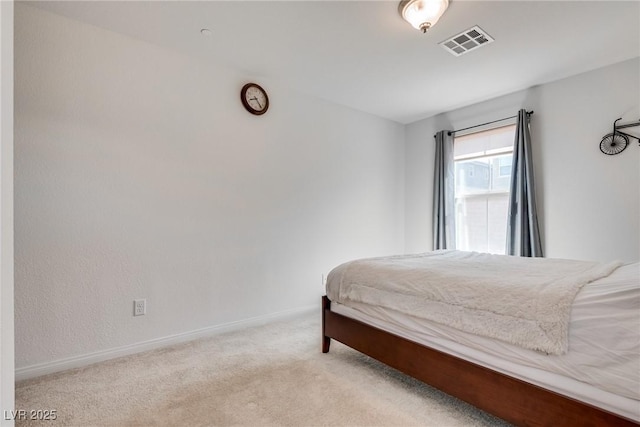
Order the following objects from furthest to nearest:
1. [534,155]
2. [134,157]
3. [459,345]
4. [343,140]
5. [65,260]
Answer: [343,140], [534,155], [134,157], [65,260], [459,345]

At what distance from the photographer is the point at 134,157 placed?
7.72 feet

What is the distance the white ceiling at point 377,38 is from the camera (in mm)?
2014

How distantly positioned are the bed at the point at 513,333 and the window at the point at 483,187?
1.45m

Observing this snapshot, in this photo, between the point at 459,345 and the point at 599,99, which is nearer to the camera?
the point at 459,345

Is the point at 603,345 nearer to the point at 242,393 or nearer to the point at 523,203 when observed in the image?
the point at 242,393

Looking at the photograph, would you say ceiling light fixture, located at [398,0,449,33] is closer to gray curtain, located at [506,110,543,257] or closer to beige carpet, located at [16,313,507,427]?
gray curtain, located at [506,110,543,257]

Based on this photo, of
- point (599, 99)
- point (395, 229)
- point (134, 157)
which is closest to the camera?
point (134, 157)

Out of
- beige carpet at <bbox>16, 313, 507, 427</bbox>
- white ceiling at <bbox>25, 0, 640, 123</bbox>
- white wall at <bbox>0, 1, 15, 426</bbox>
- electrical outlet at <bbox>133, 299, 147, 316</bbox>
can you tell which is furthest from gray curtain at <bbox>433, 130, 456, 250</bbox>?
white wall at <bbox>0, 1, 15, 426</bbox>

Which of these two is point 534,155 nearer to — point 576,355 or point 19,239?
point 576,355

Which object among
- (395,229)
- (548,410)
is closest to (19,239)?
(548,410)

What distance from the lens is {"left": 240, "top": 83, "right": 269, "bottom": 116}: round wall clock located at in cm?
289

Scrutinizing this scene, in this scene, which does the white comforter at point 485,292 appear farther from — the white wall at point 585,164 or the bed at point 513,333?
the white wall at point 585,164

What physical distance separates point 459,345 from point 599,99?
292 centimetres

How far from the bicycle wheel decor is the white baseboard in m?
3.41
